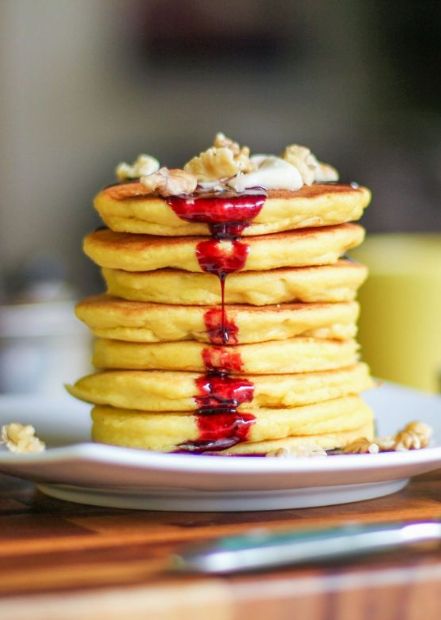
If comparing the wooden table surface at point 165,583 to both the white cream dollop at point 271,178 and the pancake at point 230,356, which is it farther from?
the white cream dollop at point 271,178

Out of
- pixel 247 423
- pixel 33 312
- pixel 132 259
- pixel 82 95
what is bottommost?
pixel 33 312

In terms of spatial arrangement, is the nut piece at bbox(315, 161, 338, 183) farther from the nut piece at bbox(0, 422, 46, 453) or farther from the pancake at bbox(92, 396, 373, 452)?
the nut piece at bbox(0, 422, 46, 453)

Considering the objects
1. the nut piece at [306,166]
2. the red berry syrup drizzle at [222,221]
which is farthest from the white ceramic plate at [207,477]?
the nut piece at [306,166]

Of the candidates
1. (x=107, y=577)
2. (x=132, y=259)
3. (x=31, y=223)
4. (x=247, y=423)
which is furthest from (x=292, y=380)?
(x=31, y=223)

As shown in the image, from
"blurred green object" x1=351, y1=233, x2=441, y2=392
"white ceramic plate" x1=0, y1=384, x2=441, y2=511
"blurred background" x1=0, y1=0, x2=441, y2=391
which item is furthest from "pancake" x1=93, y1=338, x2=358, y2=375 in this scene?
"blurred background" x1=0, y1=0, x2=441, y2=391

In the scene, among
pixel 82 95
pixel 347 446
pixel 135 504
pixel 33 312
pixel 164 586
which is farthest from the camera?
pixel 82 95

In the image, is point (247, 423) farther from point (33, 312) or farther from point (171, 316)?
point (33, 312)

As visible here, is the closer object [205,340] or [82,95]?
[205,340]
